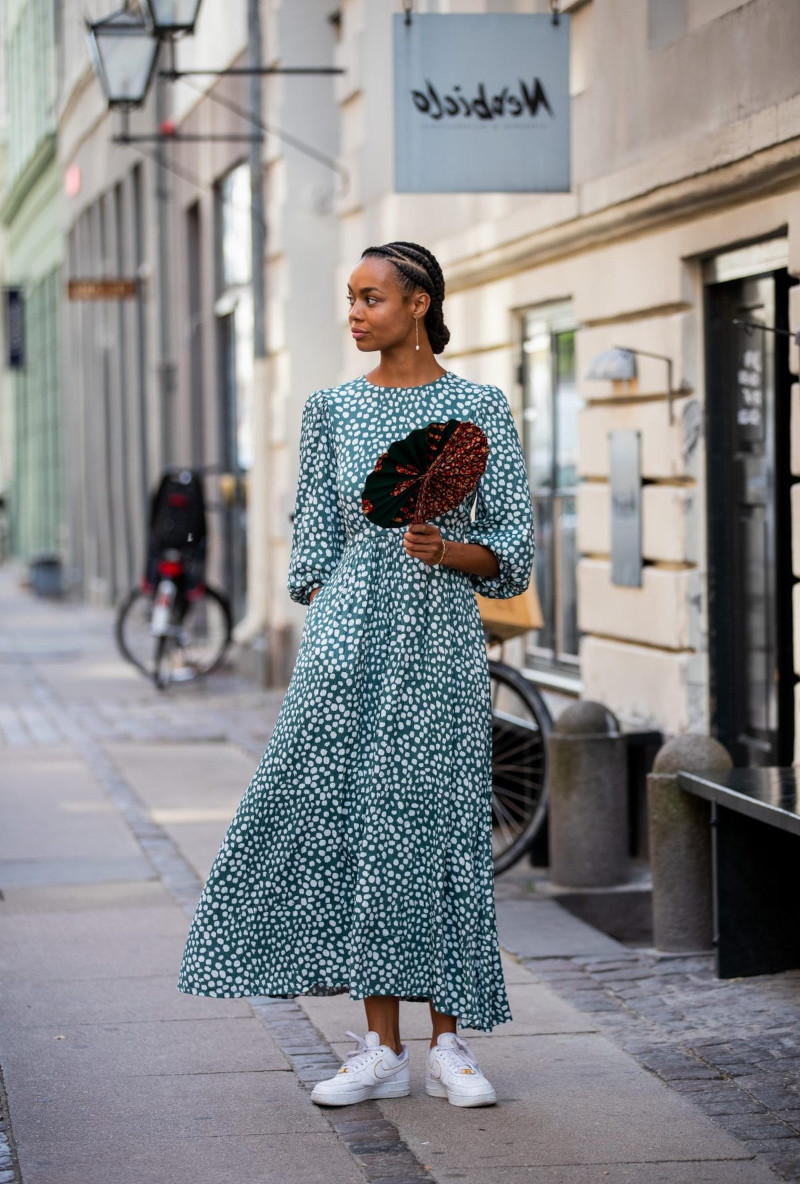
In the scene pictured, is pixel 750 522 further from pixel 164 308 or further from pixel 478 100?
pixel 164 308

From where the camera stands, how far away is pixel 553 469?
10023mm

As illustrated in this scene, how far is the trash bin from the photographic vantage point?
90.3 ft

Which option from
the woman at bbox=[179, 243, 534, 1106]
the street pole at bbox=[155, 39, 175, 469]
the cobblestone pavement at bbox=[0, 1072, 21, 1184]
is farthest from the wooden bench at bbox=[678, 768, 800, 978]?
the street pole at bbox=[155, 39, 175, 469]

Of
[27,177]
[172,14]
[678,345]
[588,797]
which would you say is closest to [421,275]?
[588,797]

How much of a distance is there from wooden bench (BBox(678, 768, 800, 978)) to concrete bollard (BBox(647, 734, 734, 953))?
0.88ft

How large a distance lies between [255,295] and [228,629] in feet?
8.29

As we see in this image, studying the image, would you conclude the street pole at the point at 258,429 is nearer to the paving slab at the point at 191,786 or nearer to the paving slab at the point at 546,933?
the paving slab at the point at 191,786

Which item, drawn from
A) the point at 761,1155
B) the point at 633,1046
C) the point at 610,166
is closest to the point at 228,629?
the point at 610,166

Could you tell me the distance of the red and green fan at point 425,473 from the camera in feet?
14.6

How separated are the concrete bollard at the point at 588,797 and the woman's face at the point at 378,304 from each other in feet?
9.74

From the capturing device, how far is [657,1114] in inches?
181

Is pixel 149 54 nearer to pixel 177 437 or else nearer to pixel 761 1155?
pixel 177 437

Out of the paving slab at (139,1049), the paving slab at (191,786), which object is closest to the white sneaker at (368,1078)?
the paving slab at (139,1049)

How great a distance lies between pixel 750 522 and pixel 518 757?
51.1 inches
